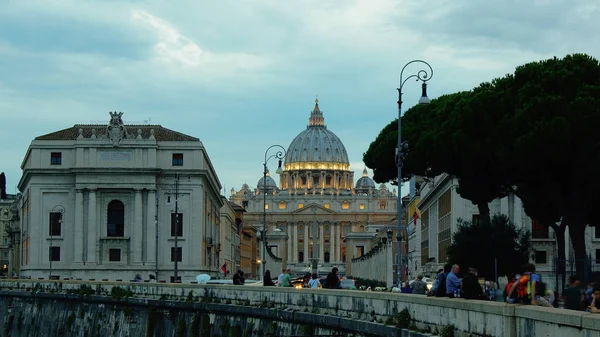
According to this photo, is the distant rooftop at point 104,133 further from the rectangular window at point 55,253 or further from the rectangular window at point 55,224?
the rectangular window at point 55,253

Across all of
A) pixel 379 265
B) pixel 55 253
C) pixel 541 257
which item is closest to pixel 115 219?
pixel 55 253

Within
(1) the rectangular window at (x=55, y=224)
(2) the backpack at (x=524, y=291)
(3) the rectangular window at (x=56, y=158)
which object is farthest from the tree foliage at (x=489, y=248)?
(3) the rectangular window at (x=56, y=158)

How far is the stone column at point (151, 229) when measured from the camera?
9981 cm

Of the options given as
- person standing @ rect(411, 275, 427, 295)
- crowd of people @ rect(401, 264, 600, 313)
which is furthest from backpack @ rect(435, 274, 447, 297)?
person standing @ rect(411, 275, 427, 295)

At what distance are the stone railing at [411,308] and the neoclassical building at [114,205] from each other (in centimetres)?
4147

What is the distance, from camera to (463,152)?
49844 mm

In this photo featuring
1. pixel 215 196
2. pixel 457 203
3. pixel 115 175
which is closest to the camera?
pixel 457 203

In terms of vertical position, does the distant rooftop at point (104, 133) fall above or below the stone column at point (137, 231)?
above

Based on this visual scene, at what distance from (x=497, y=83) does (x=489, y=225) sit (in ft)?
37.1

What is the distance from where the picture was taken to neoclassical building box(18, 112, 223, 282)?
100 meters

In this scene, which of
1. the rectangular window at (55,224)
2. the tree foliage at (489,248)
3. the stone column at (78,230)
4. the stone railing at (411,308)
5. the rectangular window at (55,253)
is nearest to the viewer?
the stone railing at (411,308)

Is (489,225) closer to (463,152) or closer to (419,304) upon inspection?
(463,152)

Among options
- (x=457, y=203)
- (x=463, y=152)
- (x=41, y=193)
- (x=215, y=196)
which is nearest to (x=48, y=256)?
(x=41, y=193)

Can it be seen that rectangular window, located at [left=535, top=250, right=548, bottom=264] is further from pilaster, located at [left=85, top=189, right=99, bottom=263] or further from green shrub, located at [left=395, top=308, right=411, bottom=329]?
green shrub, located at [left=395, top=308, right=411, bottom=329]
